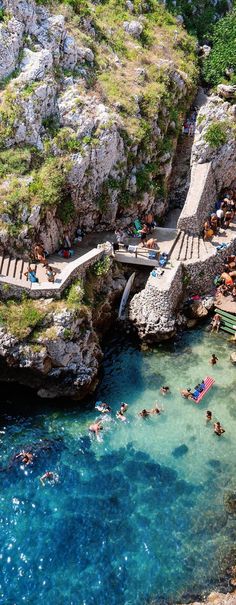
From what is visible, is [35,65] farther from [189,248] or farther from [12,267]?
[189,248]

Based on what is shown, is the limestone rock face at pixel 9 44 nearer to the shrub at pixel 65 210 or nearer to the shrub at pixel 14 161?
the shrub at pixel 14 161

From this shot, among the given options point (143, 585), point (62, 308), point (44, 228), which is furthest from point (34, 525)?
point (44, 228)

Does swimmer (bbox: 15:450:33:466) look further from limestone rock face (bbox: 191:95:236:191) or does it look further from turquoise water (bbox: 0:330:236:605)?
limestone rock face (bbox: 191:95:236:191)

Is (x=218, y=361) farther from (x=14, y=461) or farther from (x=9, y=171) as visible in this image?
(x=9, y=171)

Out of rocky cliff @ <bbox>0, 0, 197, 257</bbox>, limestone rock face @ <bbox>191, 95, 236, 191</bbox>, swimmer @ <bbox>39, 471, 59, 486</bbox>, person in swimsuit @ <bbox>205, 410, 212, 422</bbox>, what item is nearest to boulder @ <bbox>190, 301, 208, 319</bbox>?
person in swimsuit @ <bbox>205, 410, 212, 422</bbox>

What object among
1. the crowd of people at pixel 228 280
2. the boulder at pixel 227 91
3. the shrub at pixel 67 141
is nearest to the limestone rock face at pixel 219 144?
the boulder at pixel 227 91

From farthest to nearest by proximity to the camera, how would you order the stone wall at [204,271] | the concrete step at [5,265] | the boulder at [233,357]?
the stone wall at [204,271]
the boulder at [233,357]
the concrete step at [5,265]
